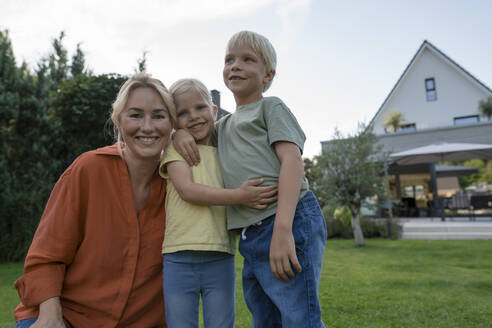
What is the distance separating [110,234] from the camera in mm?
1865

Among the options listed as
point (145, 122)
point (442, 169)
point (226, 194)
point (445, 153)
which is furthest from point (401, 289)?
point (442, 169)

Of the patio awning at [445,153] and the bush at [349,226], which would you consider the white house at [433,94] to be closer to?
the patio awning at [445,153]

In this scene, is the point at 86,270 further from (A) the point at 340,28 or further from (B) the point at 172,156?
(A) the point at 340,28

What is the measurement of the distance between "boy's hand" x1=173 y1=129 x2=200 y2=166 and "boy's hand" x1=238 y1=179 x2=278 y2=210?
329mm

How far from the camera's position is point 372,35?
11555 millimetres

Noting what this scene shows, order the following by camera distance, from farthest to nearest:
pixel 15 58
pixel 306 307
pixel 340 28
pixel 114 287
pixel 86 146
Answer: pixel 340 28 < pixel 15 58 < pixel 86 146 < pixel 114 287 < pixel 306 307

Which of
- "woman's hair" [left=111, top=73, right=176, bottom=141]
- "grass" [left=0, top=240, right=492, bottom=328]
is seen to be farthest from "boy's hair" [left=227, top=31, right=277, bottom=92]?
"grass" [left=0, top=240, right=492, bottom=328]

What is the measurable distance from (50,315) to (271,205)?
1175 millimetres

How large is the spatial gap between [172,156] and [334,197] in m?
7.86

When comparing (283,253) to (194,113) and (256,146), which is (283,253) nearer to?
(256,146)

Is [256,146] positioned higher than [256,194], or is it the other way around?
[256,146]

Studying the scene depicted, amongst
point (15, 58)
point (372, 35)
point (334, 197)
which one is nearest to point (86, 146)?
point (15, 58)

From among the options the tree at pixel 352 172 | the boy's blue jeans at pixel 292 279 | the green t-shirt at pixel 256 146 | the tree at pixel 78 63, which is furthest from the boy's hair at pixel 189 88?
the tree at pixel 78 63

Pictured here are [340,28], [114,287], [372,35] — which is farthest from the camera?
[372,35]
